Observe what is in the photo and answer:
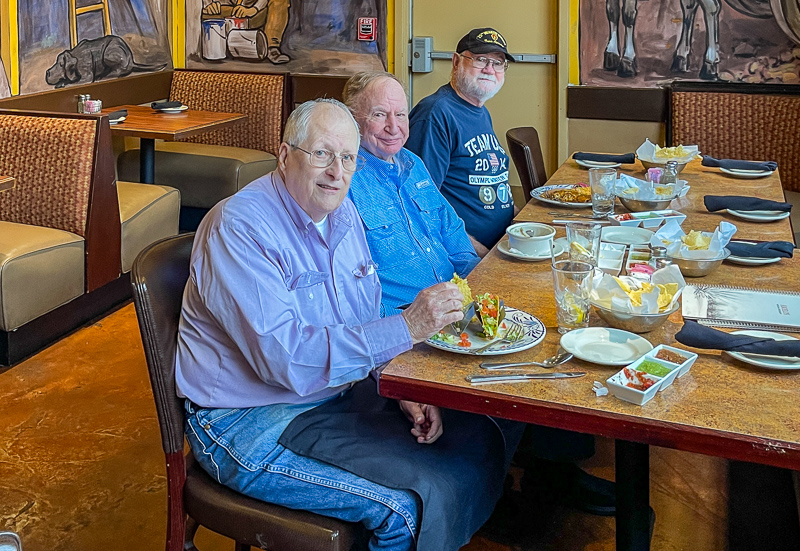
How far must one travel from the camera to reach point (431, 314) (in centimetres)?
158

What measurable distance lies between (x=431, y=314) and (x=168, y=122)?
3.39 meters

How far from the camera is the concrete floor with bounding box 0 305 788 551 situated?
2254mm

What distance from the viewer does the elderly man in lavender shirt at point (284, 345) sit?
1.54m

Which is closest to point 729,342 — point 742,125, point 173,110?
point 742,125

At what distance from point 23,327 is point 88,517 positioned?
4.27ft

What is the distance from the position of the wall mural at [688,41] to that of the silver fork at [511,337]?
3.65m

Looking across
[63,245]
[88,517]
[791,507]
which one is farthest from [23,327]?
[791,507]

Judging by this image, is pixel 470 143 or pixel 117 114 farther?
pixel 117 114

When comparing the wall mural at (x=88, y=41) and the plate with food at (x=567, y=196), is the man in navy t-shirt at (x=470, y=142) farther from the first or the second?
the wall mural at (x=88, y=41)

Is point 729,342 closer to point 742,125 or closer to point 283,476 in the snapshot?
point 283,476

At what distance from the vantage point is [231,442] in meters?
1.60

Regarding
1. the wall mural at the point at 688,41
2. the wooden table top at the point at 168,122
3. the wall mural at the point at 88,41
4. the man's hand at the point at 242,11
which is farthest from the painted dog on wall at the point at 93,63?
the wall mural at the point at 688,41

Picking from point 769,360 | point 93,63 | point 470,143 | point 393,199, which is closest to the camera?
point 769,360

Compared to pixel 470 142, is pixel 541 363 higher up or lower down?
→ lower down
